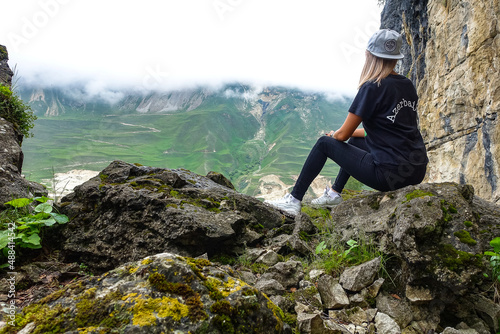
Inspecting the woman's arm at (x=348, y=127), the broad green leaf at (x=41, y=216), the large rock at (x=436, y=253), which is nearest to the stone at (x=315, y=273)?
the large rock at (x=436, y=253)

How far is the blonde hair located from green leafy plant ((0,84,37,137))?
8.67m

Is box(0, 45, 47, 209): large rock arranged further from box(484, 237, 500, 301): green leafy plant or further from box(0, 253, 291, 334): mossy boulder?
box(484, 237, 500, 301): green leafy plant

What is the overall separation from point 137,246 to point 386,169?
4774 millimetres

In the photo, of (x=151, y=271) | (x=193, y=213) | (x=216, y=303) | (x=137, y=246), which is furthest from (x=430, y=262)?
(x=137, y=246)

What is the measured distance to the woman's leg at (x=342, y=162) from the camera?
5.61m

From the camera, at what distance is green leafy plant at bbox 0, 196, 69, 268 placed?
4.35 m

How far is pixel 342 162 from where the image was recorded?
19.8 ft

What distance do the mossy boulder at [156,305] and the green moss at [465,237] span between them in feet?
8.62

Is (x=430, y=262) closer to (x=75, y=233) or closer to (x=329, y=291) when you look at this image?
(x=329, y=291)

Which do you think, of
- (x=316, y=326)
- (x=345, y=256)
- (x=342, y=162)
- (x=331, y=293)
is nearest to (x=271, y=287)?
(x=331, y=293)

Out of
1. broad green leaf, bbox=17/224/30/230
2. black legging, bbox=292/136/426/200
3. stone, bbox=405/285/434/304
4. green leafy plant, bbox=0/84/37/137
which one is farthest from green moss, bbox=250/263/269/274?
green leafy plant, bbox=0/84/37/137

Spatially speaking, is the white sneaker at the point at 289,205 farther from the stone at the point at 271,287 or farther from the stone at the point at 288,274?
the stone at the point at 271,287

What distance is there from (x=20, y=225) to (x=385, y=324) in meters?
5.63

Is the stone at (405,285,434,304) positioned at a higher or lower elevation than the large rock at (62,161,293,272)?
higher
